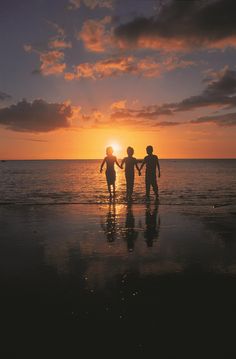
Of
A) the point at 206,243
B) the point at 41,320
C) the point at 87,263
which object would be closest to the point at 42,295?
the point at 41,320

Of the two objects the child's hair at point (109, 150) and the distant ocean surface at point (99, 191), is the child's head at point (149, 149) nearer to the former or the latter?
the child's hair at point (109, 150)

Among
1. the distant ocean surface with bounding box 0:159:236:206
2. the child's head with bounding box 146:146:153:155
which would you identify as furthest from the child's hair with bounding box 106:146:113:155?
the distant ocean surface with bounding box 0:159:236:206

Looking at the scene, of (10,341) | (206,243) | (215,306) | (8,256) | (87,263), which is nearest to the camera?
(10,341)

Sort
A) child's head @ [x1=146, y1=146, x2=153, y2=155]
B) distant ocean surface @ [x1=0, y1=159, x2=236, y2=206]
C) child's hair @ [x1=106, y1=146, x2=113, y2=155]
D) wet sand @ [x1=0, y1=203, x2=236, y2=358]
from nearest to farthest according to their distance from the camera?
wet sand @ [x1=0, y1=203, x2=236, y2=358]
child's head @ [x1=146, y1=146, x2=153, y2=155]
child's hair @ [x1=106, y1=146, x2=113, y2=155]
distant ocean surface @ [x1=0, y1=159, x2=236, y2=206]

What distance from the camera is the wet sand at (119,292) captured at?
3.40 metres

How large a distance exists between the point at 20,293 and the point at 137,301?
5.48 ft

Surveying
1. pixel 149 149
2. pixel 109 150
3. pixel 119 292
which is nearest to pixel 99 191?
pixel 109 150

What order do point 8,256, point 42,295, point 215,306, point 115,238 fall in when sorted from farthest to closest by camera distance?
1. point 115,238
2. point 8,256
3. point 42,295
4. point 215,306

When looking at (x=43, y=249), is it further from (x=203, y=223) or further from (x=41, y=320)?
(x=203, y=223)

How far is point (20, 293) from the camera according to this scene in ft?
15.3

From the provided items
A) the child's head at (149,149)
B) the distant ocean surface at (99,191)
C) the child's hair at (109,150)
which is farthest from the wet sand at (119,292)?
the distant ocean surface at (99,191)

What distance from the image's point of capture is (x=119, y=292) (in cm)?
467

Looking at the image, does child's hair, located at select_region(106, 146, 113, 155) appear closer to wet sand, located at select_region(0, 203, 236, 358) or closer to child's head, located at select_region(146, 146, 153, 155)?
child's head, located at select_region(146, 146, 153, 155)

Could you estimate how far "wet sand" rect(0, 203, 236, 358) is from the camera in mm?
3400
